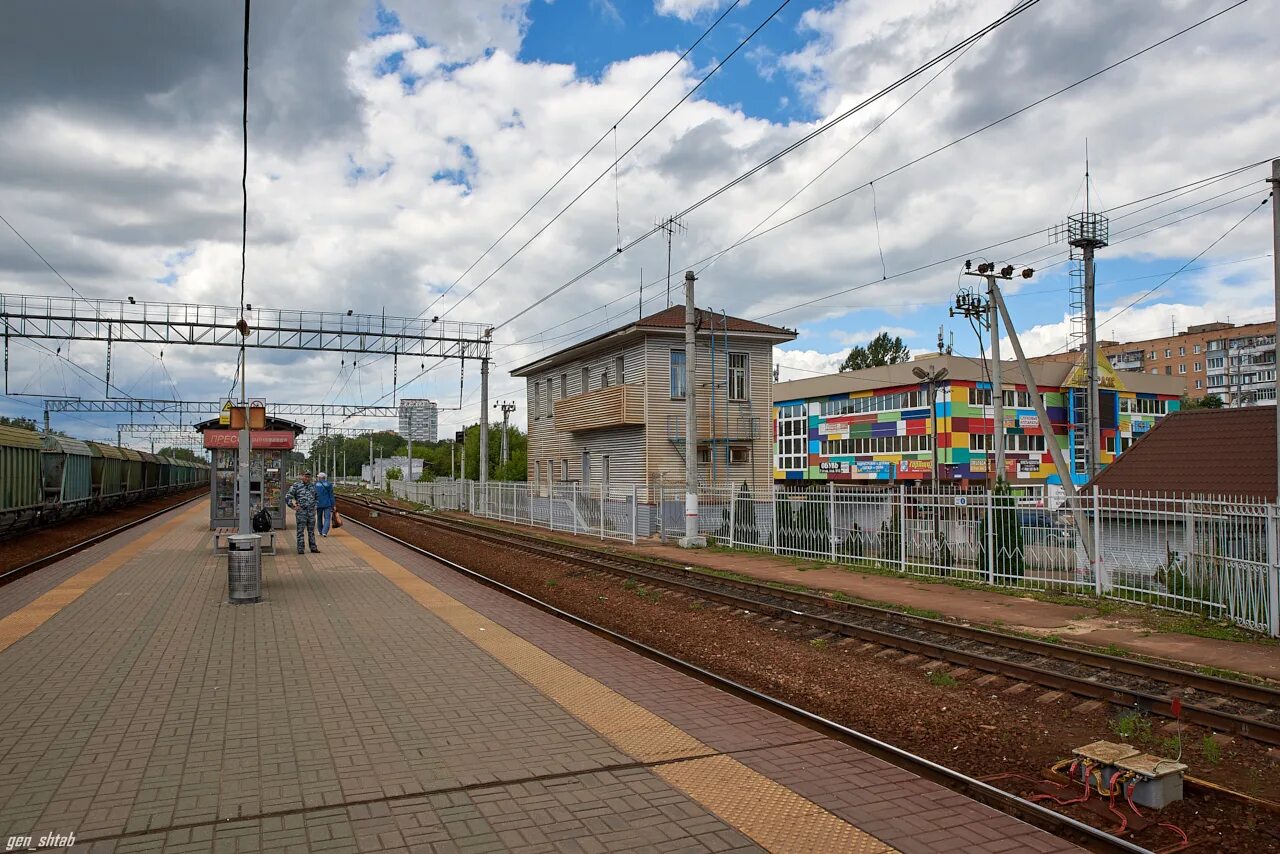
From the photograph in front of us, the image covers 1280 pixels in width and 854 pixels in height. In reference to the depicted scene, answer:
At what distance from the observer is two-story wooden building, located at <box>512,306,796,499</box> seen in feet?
108

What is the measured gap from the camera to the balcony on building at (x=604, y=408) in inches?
1294

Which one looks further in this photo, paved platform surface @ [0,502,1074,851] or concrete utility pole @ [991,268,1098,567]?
concrete utility pole @ [991,268,1098,567]

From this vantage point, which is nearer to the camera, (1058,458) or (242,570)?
(242,570)

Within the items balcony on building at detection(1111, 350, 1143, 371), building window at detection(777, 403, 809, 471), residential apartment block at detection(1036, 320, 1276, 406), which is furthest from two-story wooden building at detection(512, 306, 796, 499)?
balcony on building at detection(1111, 350, 1143, 371)

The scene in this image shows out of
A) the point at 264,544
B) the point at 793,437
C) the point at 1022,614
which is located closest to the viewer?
the point at 1022,614

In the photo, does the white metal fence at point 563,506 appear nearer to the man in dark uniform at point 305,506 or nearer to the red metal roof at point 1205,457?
the man in dark uniform at point 305,506

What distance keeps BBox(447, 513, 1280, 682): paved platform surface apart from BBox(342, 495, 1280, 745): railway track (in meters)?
1.00

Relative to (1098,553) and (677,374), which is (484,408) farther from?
(1098,553)

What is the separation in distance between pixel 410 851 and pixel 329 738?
210 centimetres

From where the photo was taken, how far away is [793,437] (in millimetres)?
75812

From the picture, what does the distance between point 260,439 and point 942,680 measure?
61.2 feet

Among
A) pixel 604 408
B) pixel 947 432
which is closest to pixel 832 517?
pixel 604 408

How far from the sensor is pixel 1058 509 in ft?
45.6

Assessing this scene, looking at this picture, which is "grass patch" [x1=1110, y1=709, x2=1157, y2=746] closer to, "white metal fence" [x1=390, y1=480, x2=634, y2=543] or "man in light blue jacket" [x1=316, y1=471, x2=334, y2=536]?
"man in light blue jacket" [x1=316, y1=471, x2=334, y2=536]
